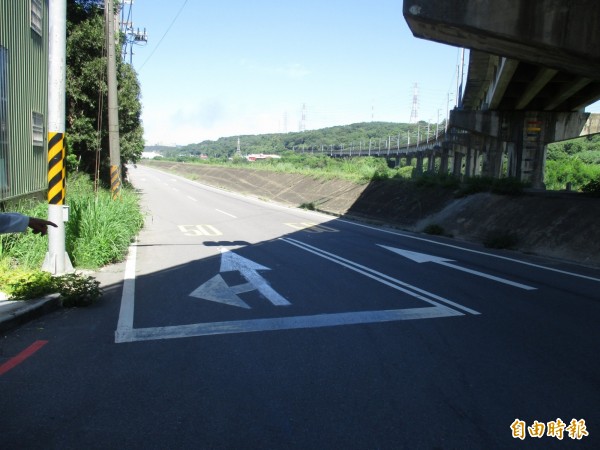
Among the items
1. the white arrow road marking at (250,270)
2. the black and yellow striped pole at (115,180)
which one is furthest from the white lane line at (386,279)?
the black and yellow striped pole at (115,180)

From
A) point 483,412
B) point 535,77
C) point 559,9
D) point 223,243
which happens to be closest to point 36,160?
point 223,243

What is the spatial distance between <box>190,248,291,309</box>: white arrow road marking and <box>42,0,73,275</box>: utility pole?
8.23 feet

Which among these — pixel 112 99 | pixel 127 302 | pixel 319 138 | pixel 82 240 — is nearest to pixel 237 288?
pixel 127 302

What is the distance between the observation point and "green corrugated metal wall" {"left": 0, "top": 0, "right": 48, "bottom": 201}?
12.7m

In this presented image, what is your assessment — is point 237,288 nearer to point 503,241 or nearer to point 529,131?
point 503,241

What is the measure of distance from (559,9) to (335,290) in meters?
7.52

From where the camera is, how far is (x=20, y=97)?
14133 mm

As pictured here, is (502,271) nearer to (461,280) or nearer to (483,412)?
(461,280)

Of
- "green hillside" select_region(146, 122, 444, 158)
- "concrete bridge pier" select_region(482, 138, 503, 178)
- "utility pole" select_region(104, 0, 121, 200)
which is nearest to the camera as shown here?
"utility pole" select_region(104, 0, 121, 200)

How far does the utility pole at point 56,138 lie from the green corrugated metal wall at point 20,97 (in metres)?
4.75

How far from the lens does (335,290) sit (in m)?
8.26

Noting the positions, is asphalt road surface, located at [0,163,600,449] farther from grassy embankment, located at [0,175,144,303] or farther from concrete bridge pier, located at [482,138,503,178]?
concrete bridge pier, located at [482,138,503,178]

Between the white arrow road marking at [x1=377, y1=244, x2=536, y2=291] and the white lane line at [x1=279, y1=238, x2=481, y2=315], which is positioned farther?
the white arrow road marking at [x1=377, y1=244, x2=536, y2=291]

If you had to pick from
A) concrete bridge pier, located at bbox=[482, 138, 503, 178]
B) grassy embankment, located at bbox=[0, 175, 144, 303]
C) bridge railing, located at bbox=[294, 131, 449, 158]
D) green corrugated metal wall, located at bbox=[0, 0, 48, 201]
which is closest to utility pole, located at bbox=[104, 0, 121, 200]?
green corrugated metal wall, located at bbox=[0, 0, 48, 201]
